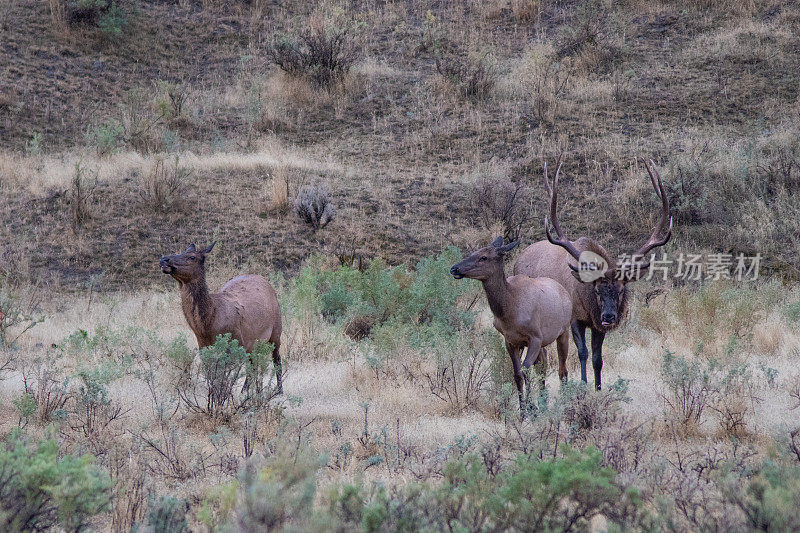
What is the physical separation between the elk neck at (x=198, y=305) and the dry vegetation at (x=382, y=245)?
1.63 feet

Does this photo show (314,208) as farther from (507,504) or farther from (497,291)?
(507,504)

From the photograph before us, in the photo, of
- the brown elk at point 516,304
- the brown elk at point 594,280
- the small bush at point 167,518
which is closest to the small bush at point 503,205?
the brown elk at point 594,280

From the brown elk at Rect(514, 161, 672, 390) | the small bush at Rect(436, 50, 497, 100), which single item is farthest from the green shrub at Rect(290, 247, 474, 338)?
the small bush at Rect(436, 50, 497, 100)

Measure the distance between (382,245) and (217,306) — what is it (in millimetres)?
9055

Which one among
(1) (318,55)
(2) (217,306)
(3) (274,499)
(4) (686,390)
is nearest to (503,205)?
(1) (318,55)

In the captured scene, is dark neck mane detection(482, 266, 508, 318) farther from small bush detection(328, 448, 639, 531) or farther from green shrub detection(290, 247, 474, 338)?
small bush detection(328, 448, 639, 531)

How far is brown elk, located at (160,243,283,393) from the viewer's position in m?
7.96

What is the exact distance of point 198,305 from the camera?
7957mm

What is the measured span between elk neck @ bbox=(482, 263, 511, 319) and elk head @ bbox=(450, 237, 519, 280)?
0.04m

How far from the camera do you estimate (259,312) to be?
8.70 meters

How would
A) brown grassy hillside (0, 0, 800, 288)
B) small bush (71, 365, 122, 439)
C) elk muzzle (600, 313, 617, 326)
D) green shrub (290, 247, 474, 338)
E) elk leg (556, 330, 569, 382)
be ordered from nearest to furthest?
small bush (71, 365, 122, 439)
elk muzzle (600, 313, 617, 326)
elk leg (556, 330, 569, 382)
green shrub (290, 247, 474, 338)
brown grassy hillside (0, 0, 800, 288)

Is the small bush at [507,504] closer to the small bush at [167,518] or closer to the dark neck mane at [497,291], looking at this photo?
the small bush at [167,518]

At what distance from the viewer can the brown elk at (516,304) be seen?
25.6ft

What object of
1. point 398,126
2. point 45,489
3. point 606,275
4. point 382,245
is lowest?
point 382,245
